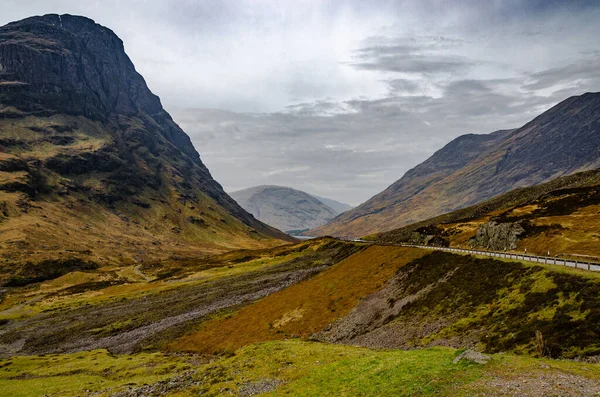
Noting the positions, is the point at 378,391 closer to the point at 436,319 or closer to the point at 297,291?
the point at 436,319

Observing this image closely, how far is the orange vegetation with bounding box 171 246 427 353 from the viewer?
221 feet

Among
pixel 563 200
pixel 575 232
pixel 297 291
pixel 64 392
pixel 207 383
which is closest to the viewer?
pixel 207 383

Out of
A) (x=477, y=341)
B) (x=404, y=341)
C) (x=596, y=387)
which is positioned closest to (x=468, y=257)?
(x=404, y=341)

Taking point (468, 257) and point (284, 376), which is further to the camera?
point (468, 257)

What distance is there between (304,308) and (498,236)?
48.4 m

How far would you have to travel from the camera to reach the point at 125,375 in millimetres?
55250

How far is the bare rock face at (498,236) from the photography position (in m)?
82.7

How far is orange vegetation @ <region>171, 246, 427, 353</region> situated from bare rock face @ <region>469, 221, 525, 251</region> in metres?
20.9

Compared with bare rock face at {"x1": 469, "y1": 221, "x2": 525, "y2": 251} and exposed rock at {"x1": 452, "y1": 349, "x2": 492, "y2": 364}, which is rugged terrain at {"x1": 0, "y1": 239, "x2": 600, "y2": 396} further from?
bare rock face at {"x1": 469, "y1": 221, "x2": 525, "y2": 251}

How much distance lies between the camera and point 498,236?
87.6 metres

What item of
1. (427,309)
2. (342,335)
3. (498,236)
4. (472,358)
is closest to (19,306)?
(342,335)

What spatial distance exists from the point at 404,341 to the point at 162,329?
61.3 metres

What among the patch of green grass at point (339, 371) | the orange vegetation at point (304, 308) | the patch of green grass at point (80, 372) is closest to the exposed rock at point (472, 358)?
the patch of green grass at point (339, 371)

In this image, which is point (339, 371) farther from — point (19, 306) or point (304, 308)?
point (19, 306)
